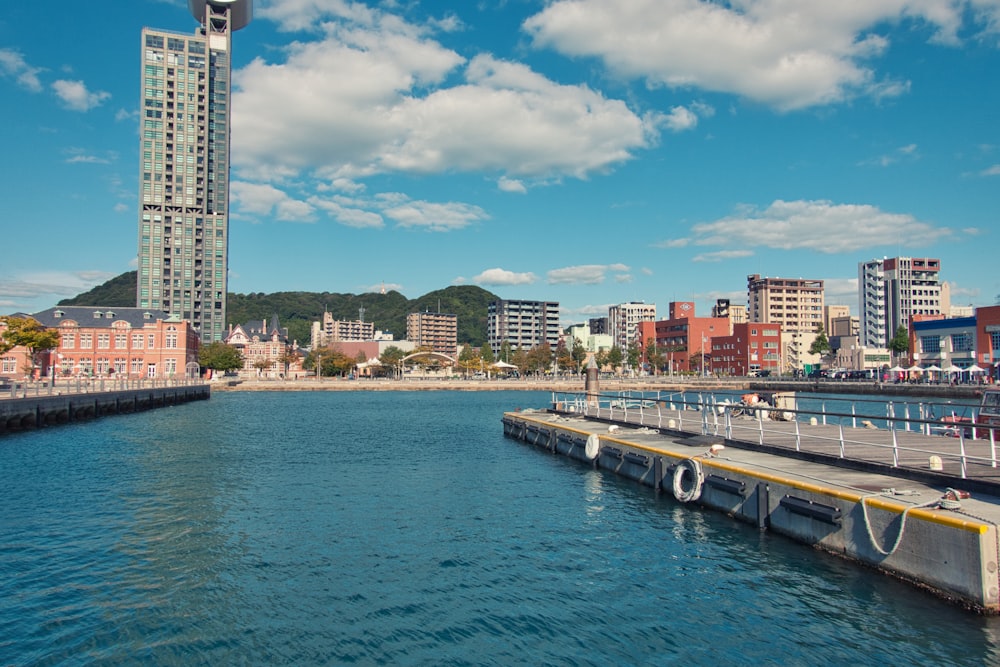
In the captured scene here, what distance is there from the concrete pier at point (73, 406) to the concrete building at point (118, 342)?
43442mm

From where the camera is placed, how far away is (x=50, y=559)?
1961cm

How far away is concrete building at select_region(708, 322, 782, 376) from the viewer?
607 feet

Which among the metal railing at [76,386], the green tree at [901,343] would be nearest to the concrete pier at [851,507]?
the metal railing at [76,386]

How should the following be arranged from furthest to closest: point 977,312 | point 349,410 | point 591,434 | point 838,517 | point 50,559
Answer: point 977,312 → point 349,410 → point 591,434 → point 50,559 → point 838,517

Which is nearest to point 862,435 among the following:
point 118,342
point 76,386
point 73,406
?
point 73,406

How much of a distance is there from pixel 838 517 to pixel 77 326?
5766 inches

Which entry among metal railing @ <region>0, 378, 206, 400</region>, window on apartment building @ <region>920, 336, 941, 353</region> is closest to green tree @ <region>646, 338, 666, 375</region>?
window on apartment building @ <region>920, 336, 941, 353</region>

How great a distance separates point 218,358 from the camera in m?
173

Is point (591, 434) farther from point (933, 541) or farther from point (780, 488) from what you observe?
point (933, 541)

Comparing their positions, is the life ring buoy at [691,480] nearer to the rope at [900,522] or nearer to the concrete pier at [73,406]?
the rope at [900,522]

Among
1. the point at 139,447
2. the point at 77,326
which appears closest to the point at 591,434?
the point at 139,447

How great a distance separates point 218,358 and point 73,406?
4418 inches

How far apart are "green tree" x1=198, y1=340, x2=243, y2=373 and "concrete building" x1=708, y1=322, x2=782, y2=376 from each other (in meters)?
133

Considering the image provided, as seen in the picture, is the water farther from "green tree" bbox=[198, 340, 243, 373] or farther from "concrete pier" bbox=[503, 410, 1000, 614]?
A: "green tree" bbox=[198, 340, 243, 373]
